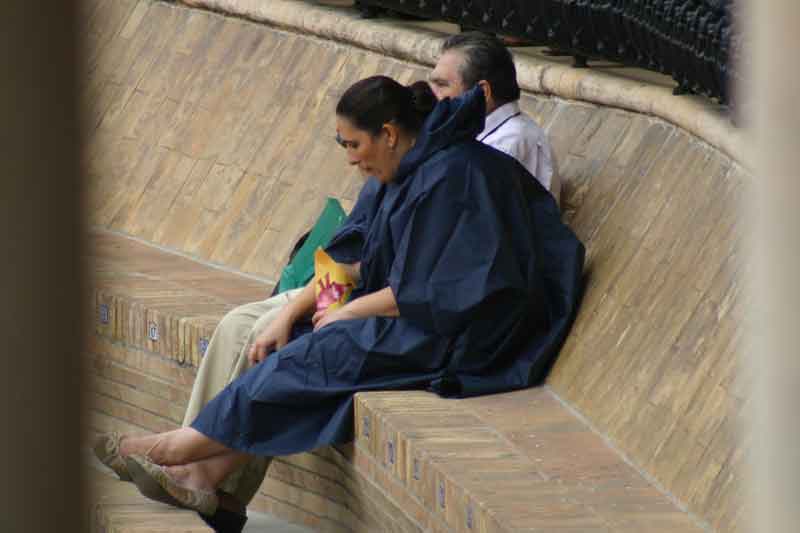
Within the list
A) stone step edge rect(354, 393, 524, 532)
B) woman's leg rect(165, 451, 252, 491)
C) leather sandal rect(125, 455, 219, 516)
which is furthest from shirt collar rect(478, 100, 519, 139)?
leather sandal rect(125, 455, 219, 516)

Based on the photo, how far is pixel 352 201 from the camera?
7.75m

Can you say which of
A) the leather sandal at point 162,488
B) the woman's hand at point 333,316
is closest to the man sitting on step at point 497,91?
the woman's hand at point 333,316

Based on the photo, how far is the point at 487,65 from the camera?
589 cm

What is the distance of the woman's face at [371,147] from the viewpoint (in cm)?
560

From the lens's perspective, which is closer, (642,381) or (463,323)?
(642,381)

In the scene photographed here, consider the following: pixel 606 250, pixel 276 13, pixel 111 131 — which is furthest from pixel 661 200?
pixel 111 131

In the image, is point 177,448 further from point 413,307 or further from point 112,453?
point 413,307

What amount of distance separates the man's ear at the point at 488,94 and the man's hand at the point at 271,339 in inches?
36.8

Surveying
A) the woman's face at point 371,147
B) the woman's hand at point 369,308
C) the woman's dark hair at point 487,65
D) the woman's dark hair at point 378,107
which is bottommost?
the woman's hand at point 369,308

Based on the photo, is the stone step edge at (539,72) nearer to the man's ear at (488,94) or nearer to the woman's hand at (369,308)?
the man's ear at (488,94)

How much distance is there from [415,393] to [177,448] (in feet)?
2.50

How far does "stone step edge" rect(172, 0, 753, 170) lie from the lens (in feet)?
18.1

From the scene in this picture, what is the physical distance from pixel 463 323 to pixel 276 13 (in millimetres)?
4014

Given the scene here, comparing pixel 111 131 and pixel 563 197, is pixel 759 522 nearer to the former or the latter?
pixel 563 197
